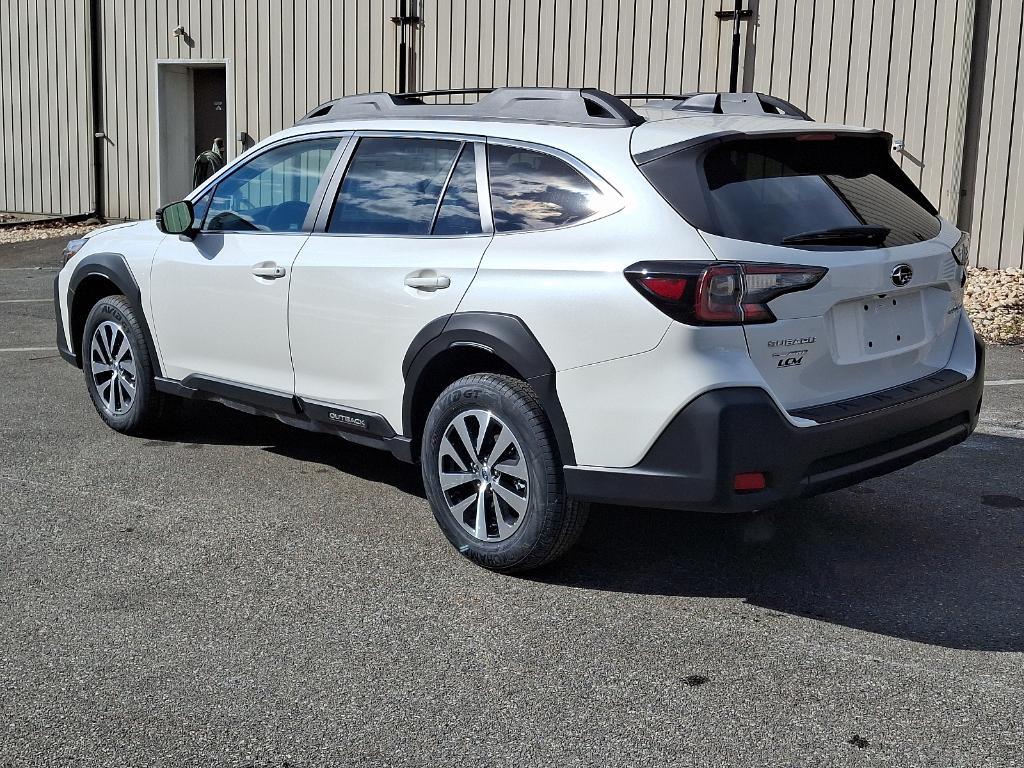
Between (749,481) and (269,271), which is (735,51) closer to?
(269,271)

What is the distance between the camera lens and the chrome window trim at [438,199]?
15.6 ft

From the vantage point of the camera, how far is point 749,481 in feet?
13.2

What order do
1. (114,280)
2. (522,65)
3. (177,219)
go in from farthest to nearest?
(522,65)
(114,280)
(177,219)

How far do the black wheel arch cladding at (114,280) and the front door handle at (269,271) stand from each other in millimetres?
1066

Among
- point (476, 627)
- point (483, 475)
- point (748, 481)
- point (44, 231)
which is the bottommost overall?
point (44, 231)

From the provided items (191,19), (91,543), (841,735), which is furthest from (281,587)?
(191,19)

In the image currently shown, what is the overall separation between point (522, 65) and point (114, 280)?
27.4 feet

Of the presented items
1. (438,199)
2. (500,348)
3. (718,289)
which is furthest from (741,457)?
(438,199)

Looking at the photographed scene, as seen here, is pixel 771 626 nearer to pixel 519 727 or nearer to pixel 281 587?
pixel 519 727

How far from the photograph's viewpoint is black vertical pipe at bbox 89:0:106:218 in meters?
17.3

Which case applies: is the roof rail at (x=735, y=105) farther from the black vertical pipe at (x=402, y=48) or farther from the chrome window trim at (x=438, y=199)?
the black vertical pipe at (x=402, y=48)

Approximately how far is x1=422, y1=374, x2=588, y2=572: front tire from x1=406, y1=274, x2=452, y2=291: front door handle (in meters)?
0.37

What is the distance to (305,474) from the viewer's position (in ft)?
19.7

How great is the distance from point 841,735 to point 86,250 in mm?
4880
